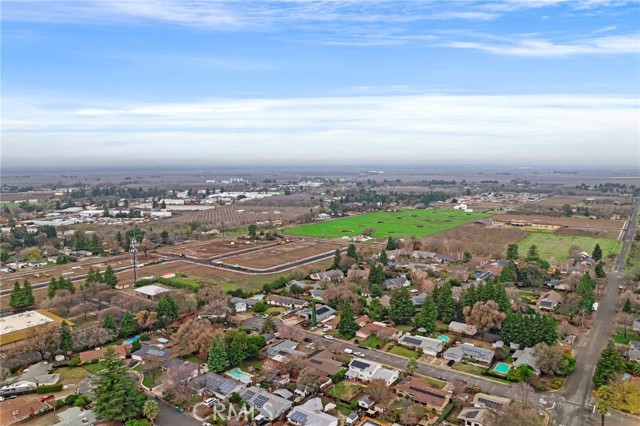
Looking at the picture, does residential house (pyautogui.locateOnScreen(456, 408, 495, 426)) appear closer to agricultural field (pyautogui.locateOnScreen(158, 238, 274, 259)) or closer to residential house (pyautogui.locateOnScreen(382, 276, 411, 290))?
residential house (pyautogui.locateOnScreen(382, 276, 411, 290))

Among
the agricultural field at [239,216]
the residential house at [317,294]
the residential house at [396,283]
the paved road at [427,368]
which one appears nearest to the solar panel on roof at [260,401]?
the paved road at [427,368]

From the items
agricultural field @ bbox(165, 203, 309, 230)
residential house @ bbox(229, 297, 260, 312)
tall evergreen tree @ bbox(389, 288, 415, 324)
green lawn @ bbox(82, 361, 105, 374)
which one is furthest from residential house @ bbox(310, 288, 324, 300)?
agricultural field @ bbox(165, 203, 309, 230)

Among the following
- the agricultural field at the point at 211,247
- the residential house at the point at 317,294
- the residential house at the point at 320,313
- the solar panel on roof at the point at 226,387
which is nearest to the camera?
the solar panel on roof at the point at 226,387

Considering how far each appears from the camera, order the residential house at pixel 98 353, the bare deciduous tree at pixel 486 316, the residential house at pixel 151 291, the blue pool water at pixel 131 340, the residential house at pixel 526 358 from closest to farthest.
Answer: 1. the residential house at pixel 526 358
2. the residential house at pixel 98 353
3. the blue pool water at pixel 131 340
4. the bare deciduous tree at pixel 486 316
5. the residential house at pixel 151 291

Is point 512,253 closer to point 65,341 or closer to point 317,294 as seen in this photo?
point 317,294

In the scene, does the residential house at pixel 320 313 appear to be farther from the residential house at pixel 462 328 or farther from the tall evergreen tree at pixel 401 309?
the residential house at pixel 462 328
